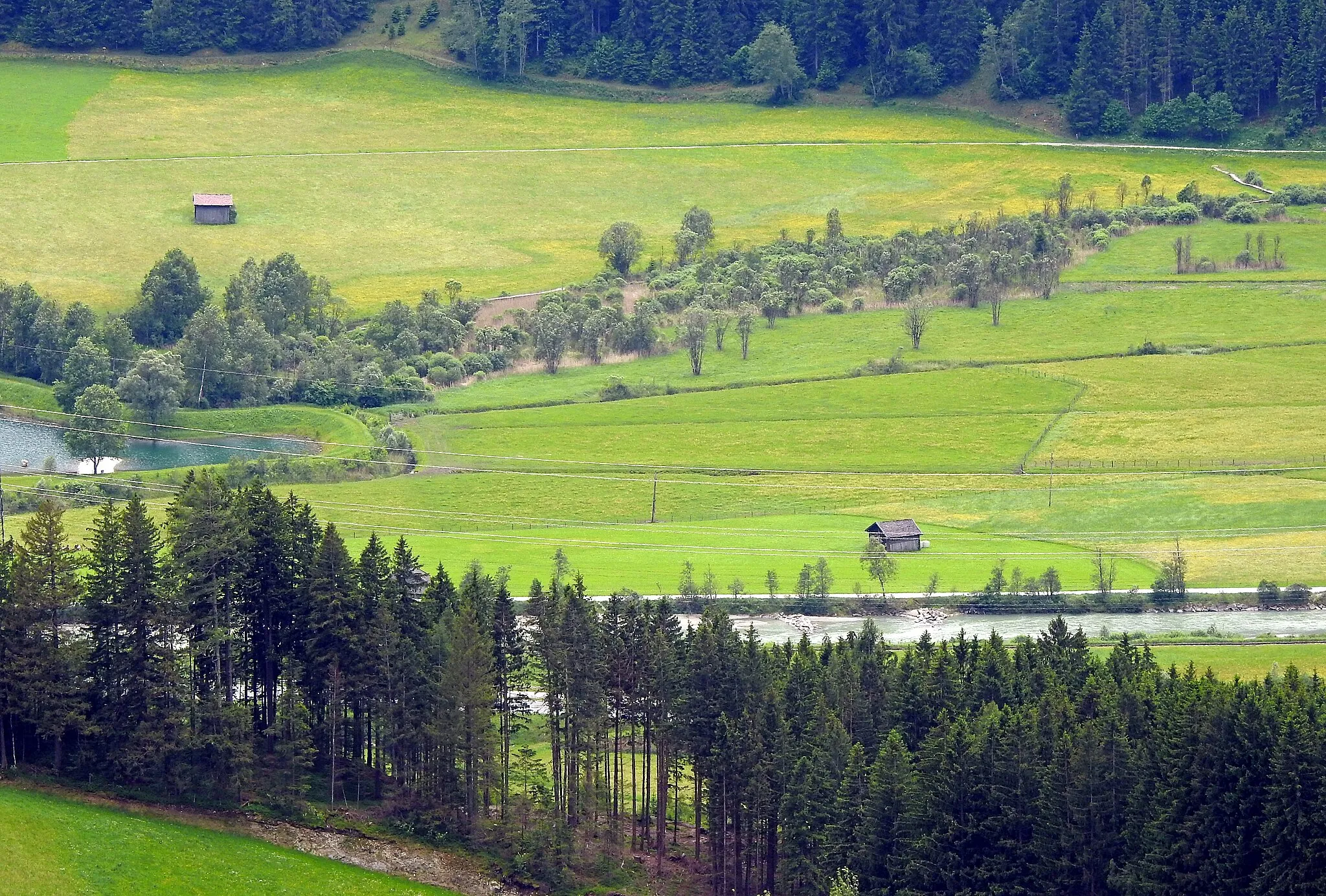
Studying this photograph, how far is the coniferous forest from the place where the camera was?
89000 mm

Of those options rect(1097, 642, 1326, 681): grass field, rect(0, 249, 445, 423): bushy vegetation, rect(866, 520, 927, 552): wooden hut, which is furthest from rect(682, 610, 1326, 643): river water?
rect(0, 249, 445, 423): bushy vegetation

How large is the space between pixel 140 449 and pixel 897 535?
225 ft

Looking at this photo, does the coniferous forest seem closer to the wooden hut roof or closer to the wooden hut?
the wooden hut

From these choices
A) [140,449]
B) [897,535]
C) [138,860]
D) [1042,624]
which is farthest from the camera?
[140,449]

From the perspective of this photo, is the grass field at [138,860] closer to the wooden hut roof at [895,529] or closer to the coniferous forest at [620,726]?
the coniferous forest at [620,726]

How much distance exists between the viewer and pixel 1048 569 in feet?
455

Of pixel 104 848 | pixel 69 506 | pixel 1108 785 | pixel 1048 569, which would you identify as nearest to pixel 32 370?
pixel 69 506

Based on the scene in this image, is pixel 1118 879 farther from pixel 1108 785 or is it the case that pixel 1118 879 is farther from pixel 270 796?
pixel 270 796

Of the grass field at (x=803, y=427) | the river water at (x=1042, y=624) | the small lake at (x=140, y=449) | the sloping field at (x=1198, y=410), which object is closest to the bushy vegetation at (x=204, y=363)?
the small lake at (x=140, y=449)

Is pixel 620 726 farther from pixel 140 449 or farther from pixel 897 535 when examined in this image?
pixel 140 449

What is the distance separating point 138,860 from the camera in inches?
3376

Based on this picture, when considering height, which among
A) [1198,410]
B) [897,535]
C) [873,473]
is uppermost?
[1198,410]

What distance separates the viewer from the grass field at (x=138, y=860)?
3246 inches

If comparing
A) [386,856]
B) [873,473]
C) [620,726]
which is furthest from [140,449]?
[386,856]
